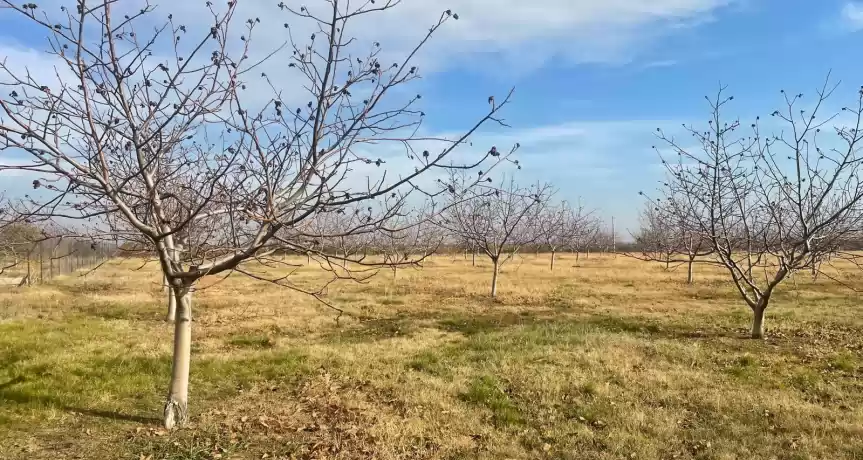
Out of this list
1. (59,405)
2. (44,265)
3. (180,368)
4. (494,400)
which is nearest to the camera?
(180,368)

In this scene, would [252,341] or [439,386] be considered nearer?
[439,386]

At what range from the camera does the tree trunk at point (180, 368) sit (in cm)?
493

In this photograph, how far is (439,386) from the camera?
6898mm

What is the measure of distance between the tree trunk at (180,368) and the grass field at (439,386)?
0.59ft

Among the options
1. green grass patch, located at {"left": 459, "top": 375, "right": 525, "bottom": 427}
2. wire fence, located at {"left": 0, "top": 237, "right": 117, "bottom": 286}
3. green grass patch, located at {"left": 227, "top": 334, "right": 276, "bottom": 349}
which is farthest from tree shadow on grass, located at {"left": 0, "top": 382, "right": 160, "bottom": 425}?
wire fence, located at {"left": 0, "top": 237, "right": 117, "bottom": 286}

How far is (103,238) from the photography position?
4215 mm

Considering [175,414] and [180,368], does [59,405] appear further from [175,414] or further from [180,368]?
[180,368]

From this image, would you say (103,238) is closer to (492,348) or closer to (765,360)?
(492,348)

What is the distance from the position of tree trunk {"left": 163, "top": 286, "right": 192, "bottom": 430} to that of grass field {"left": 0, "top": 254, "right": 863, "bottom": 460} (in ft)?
0.59

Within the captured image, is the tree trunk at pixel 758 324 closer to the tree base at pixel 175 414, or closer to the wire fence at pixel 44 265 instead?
the tree base at pixel 175 414

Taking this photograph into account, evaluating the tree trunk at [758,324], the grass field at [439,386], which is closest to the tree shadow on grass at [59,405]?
the grass field at [439,386]

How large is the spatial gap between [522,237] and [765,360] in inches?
713

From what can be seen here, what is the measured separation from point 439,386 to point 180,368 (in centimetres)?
318

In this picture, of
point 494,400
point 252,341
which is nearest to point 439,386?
point 494,400
